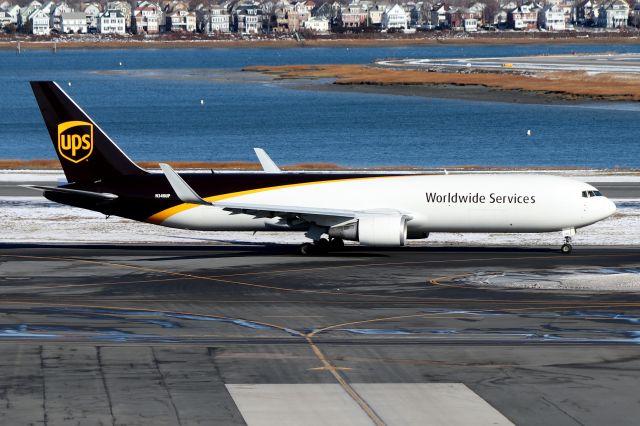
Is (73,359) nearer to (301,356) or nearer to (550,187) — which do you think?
(301,356)

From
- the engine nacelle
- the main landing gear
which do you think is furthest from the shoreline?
the engine nacelle

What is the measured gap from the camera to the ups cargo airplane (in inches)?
2189

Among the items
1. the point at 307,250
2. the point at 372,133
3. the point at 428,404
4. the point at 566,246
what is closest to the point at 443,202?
the point at 566,246

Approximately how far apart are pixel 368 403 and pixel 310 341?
750cm

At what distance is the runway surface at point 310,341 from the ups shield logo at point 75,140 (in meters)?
4.83

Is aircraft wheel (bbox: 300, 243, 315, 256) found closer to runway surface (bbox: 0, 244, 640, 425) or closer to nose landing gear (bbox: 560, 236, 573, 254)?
runway surface (bbox: 0, 244, 640, 425)

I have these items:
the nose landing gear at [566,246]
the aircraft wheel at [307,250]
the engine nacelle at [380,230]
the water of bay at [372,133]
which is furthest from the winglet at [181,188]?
the water of bay at [372,133]

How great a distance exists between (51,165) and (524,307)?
64693 millimetres

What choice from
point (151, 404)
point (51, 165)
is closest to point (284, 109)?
point (51, 165)

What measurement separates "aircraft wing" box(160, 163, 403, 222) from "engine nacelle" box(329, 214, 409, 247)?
579 millimetres

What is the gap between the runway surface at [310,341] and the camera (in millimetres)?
29359

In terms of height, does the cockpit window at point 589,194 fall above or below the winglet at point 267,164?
below

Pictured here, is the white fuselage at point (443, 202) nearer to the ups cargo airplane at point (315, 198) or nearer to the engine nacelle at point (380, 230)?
the ups cargo airplane at point (315, 198)

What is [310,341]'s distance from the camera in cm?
3703
